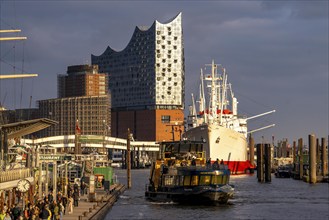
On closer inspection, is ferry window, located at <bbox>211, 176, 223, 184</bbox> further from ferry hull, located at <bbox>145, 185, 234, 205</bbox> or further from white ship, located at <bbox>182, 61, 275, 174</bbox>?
white ship, located at <bbox>182, 61, 275, 174</bbox>

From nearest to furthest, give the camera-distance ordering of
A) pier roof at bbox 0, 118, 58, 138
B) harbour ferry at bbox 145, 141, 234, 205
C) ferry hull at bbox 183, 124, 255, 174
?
pier roof at bbox 0, 118, 58, 138 → harbour ferry at bbox 145, 141, 234, 205 → ferry hull at bbox 183, 124, 255, 174

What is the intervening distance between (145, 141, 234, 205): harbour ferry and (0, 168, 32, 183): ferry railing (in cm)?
2231

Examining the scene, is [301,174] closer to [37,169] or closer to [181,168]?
[181,168]

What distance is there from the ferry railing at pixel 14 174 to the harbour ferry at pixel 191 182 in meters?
22.3

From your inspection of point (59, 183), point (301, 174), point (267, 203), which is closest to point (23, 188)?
point (59, 183)

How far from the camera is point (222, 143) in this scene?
527 ft

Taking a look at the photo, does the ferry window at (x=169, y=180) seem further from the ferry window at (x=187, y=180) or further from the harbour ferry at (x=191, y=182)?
the ferry window at (x=187, y=180)

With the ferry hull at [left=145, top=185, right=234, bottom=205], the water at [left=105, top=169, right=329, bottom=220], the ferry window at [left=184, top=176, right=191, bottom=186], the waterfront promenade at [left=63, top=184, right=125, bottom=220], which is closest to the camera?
the waterfront promenade at [left=63, top=184, right=125, bottom=220]

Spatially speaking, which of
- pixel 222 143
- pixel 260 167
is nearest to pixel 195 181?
pixel 260 167

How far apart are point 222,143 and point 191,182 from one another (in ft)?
277

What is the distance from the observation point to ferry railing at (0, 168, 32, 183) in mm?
46575

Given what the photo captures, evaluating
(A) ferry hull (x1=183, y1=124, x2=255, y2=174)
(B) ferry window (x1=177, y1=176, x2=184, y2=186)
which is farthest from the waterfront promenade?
(A) ferry hull (x1=183, y1=124, x2=255, y2=174)

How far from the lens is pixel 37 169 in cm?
6106

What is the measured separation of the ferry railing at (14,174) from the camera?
46.6m
